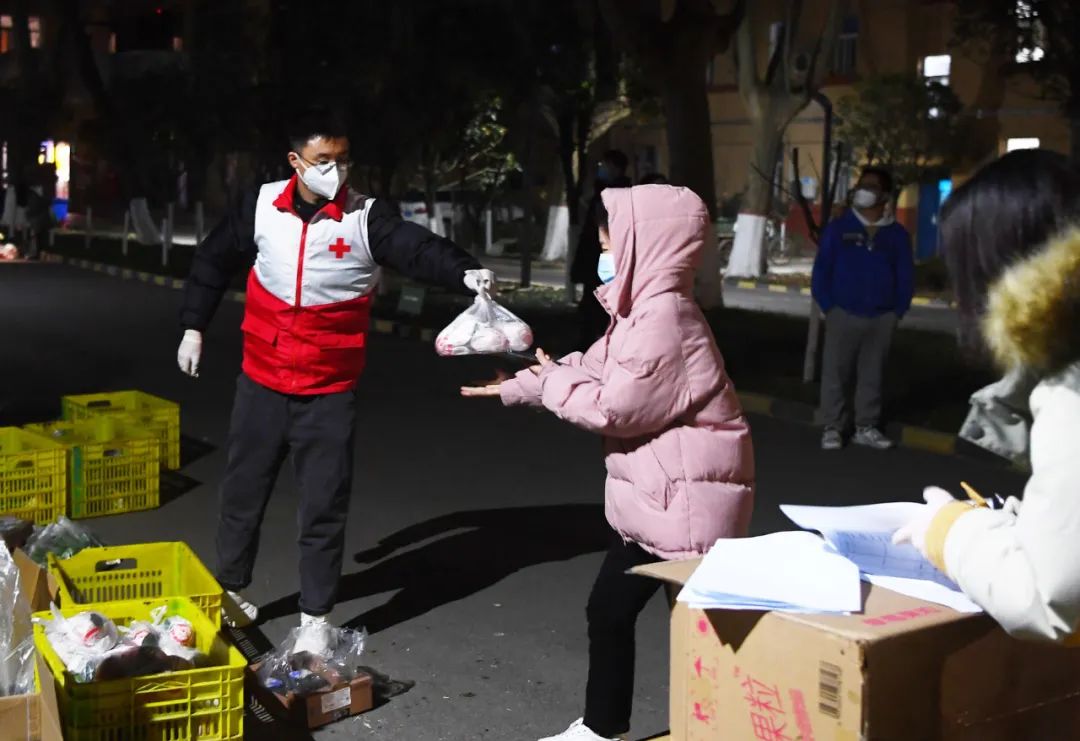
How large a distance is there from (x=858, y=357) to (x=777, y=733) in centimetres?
814

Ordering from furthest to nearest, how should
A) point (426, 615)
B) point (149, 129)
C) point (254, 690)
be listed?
point (149, 129) < point (426, 615) < point (254, 690)

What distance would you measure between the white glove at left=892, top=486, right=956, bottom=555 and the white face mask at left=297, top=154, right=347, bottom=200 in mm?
3425

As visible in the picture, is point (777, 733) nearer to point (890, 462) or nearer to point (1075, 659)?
point (1075, 659)

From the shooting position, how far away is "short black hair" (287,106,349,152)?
564 centimetres

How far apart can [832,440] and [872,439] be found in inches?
12.5

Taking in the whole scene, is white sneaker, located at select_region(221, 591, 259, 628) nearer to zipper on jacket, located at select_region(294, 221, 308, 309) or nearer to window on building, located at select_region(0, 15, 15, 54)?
zipper on jacket, located at select_region(294, 221, 308, 309)

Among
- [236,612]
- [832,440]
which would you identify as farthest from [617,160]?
[236,612]

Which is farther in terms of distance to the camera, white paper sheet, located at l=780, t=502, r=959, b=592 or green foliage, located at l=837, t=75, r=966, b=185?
green foliage, located at l=837, t=75, r=966, b=185

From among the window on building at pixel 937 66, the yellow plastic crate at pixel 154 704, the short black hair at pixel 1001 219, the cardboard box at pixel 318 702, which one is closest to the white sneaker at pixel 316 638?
the cardboard box at pixel 318 702

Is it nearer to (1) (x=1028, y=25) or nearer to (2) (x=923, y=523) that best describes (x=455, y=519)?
(2) (x=923, y=523)

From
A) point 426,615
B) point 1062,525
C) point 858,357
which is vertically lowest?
point 426,615

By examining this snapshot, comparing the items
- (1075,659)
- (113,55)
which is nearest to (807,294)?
(1075,659)

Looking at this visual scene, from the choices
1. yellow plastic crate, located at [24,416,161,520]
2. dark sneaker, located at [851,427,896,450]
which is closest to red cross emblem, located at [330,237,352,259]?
yellow plastic crate, located at [24,416,161,520]

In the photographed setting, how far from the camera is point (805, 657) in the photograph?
254 cm
